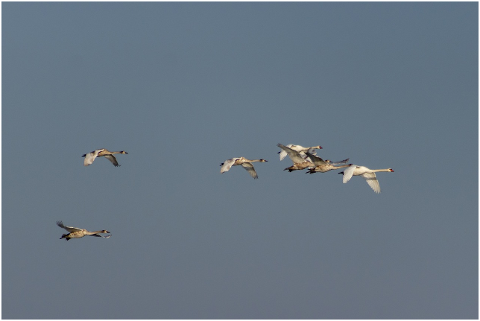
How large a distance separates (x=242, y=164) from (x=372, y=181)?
25.5 ft

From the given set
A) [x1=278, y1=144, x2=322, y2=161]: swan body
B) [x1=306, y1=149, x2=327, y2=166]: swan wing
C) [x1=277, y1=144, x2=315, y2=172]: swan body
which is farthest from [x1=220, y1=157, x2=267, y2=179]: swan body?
[x1=306, y1=149, x2=327, y2=166]: swan wing

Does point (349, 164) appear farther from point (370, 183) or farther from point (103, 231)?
point (103, 231)

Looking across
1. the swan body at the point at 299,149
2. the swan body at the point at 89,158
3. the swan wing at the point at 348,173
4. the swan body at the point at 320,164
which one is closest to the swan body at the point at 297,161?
the swan body at the point at 320,164

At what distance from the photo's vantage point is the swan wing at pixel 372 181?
5191cm

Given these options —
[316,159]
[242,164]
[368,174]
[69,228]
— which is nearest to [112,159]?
[69,228]

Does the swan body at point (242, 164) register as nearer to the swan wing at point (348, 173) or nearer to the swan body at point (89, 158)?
the swan wing at point (348, 173)

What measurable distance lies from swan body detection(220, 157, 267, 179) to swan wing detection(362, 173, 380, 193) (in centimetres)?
680

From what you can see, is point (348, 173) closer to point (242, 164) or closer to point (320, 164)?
point (320, 164)

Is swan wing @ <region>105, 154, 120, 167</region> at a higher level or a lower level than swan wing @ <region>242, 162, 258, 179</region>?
higher

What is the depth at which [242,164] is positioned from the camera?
56.2 metres

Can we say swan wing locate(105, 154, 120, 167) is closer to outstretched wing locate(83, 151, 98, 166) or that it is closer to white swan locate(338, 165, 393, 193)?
outstretched wing locate(83, 151, 98, 166)

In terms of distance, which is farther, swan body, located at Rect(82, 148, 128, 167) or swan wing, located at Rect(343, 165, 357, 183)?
swan body, located at Rect(82, 148, 128, 167)

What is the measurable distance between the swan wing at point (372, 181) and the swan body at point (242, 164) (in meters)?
Answer: 6.80

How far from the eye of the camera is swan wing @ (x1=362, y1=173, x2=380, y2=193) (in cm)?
5191
